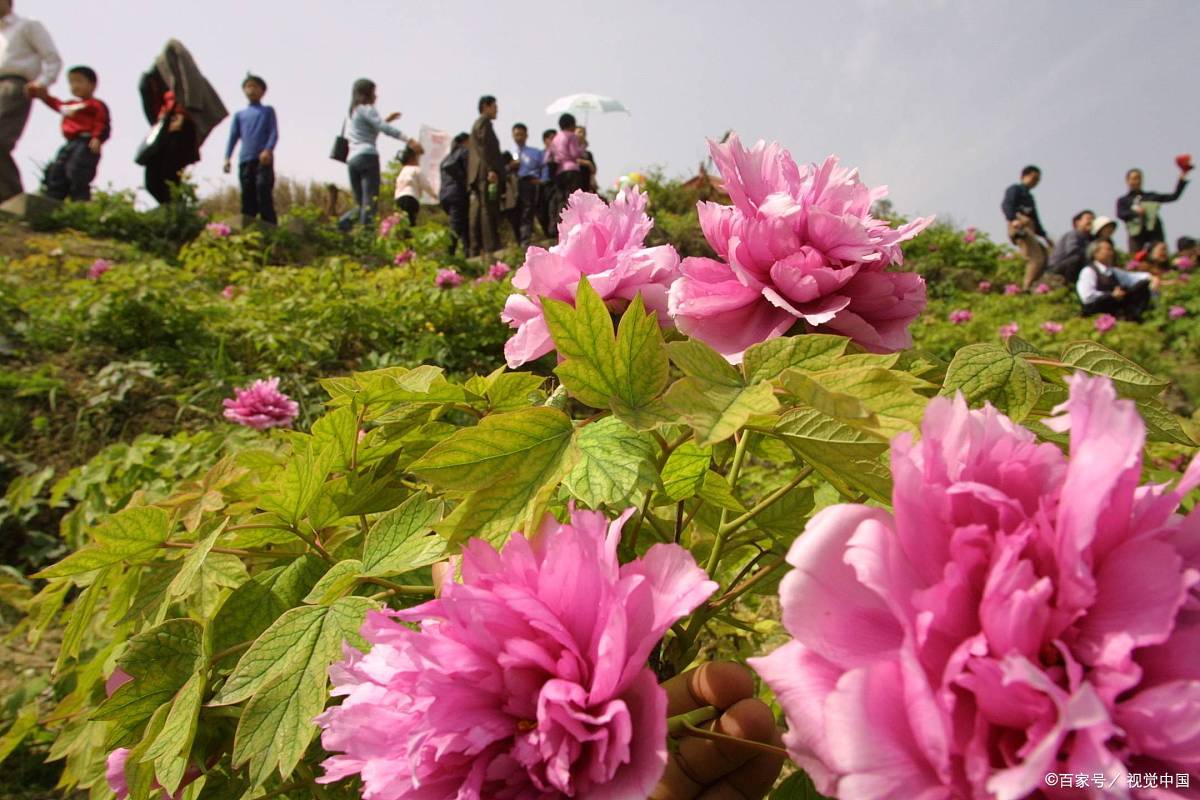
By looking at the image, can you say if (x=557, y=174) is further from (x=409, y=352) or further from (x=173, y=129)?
(x=409, y=352)

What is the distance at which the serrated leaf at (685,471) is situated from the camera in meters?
0.65

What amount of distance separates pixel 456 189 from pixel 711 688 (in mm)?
10096

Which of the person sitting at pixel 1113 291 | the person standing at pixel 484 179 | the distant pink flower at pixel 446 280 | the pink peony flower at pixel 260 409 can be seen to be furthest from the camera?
the person sitting at pixel 1113 291

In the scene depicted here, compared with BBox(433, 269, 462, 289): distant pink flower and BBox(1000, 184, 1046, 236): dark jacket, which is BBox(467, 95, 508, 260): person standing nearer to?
BBox(433, 269, 462, 289): distant pink flower

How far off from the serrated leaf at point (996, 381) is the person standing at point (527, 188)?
10268 millimetres

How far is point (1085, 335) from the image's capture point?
8906mm

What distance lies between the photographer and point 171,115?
28.1 ft

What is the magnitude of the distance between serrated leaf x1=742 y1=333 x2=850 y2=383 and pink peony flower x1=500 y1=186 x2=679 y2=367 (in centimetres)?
16


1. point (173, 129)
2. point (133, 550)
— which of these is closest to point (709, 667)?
point (133, 550)

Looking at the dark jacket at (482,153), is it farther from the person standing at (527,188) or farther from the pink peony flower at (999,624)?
the pink peony flower at (999,624)

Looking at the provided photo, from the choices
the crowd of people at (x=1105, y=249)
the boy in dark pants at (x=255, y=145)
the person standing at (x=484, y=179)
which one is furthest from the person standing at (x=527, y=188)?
the crowd of people at (x=1105, y=249)

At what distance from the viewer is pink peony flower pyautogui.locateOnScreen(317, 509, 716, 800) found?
408 mm

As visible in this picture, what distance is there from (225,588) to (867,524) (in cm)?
71

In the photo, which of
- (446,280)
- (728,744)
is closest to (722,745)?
(728,744)
